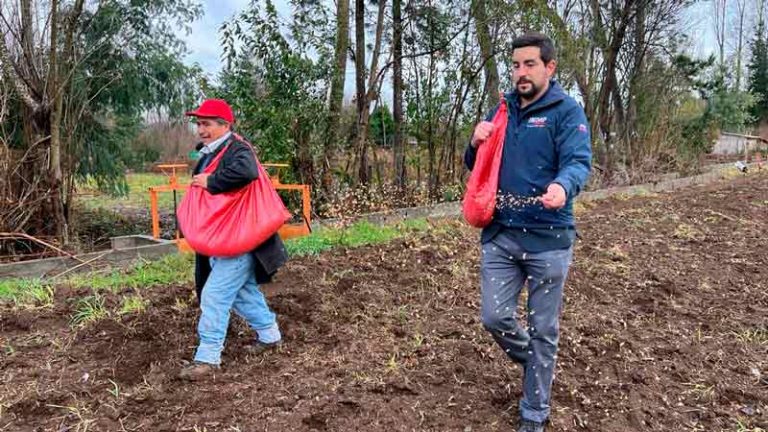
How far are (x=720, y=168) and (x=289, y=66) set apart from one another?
14.9 m

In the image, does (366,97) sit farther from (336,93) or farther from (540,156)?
(540,156)

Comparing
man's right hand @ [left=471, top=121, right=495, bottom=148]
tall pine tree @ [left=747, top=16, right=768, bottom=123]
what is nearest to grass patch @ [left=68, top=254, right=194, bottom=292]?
man's right hand @ [left=471, top=121, right=495, bottom=148]

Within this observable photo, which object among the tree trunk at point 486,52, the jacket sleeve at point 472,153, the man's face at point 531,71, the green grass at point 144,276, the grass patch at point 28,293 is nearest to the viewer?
the man's face at point 531,71

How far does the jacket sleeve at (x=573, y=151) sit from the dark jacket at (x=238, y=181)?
1.77 m

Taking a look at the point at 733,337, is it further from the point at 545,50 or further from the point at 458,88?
the point at 458,88

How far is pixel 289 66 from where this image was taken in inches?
314

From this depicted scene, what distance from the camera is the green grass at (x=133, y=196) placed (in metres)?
9.20

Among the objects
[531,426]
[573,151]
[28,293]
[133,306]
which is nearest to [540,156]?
[573,151]

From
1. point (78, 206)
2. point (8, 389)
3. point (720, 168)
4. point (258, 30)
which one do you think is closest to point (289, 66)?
point (258, 30)

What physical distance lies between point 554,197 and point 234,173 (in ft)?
6.06

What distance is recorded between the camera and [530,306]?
311 centimetres

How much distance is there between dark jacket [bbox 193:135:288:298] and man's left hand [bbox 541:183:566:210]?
1.76 metres

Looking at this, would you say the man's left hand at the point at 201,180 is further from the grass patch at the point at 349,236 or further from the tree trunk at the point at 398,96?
the tree trunk at the point at 398,96

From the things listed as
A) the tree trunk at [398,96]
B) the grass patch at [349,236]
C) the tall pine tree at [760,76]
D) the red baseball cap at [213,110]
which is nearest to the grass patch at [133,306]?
the red baseball cap at [213,110]
